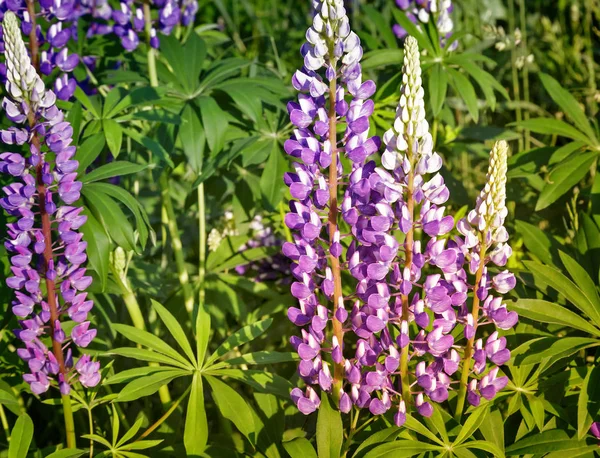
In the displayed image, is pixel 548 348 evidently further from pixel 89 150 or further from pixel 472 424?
pixel 89 150

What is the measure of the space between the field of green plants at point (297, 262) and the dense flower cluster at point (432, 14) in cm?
1

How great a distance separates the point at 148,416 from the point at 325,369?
1126mm

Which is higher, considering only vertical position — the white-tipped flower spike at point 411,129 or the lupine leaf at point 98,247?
the white-tipped flower spike at point 411,129

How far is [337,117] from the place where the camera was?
1831mm

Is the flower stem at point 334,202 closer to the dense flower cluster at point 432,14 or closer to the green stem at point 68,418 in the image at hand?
the green stem at point 68,418

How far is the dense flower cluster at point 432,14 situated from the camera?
314 centimetres

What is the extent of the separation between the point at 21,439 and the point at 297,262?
87 cm

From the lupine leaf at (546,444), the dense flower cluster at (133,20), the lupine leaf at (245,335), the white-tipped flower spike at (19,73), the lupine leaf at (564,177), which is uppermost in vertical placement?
the dense flower cluster at (133,20)

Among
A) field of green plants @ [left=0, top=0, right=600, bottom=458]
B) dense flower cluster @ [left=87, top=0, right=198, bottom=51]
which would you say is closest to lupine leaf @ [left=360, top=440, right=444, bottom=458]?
field of green plants @ [left=0, top=0, right=600, bottom=458]

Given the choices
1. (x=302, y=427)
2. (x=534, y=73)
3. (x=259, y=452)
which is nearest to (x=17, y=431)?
(x=259, y=452)

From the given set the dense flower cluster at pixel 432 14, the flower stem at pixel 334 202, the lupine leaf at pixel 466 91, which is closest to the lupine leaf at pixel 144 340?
the flower stem at pixel 334 202

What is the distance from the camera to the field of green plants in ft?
5.83

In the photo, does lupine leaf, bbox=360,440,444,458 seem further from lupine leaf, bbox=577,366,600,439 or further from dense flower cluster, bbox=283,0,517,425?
lupine leaf, bbox=577,366,600,439

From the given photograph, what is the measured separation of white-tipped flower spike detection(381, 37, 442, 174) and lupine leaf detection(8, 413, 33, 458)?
1.18 m
